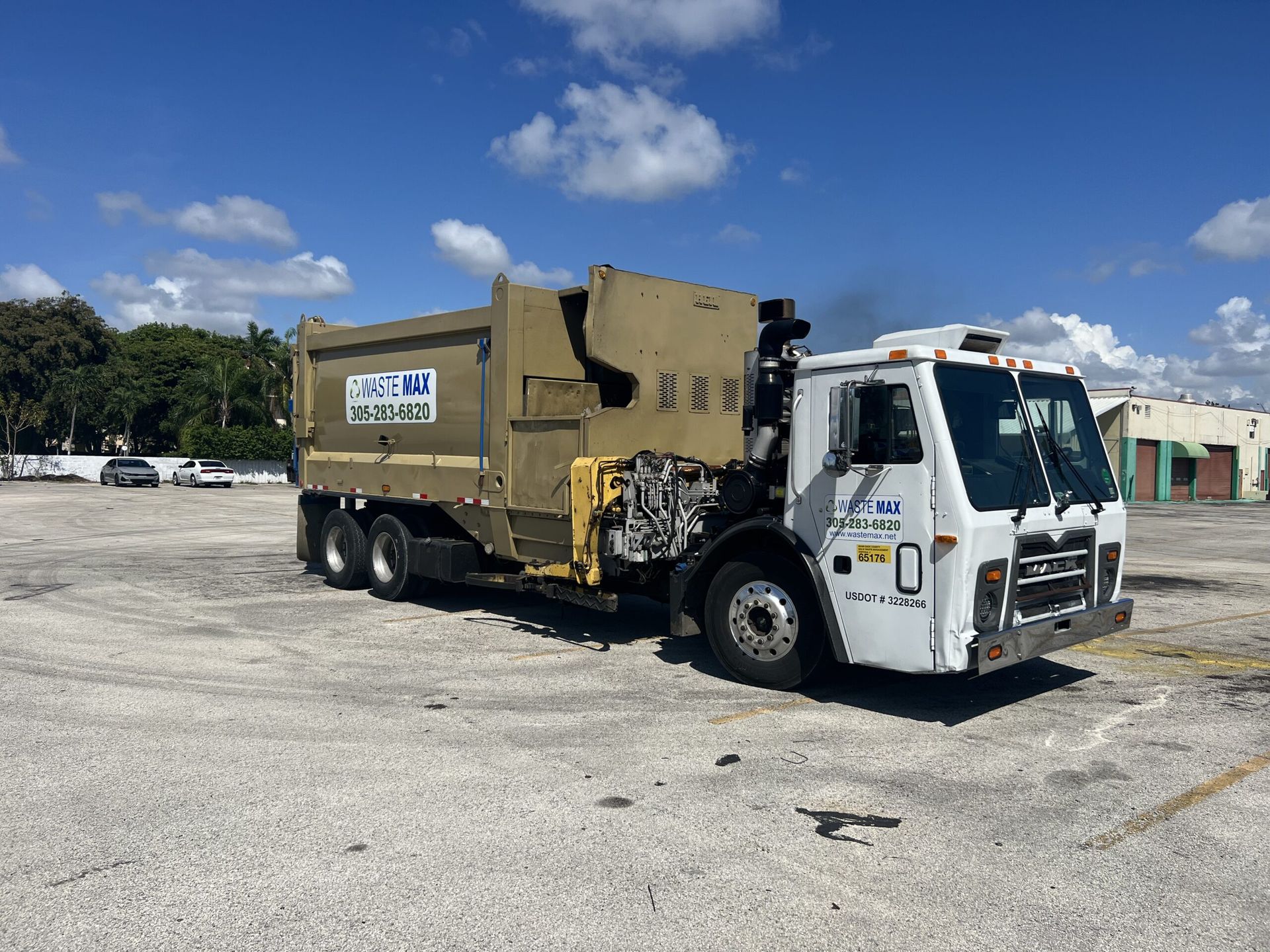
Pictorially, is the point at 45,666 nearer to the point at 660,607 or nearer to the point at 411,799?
the point at 411,799

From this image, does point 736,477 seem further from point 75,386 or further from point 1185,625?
point 75,386

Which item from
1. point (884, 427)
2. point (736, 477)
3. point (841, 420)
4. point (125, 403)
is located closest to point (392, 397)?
point (736, 477)

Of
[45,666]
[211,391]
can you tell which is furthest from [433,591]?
[211,391]

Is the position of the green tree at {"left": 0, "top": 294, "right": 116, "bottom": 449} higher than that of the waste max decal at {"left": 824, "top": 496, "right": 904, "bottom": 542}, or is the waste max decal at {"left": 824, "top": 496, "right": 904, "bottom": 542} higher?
the green tree at {"left": 0, "top": 294, "right": 116, "bottom": 449}

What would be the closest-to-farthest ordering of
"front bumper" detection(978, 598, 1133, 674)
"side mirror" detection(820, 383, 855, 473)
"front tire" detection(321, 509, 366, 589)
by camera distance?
"front bumper" detection(978, 598, 1133, 674) < "side mirror" detection(820, 383, 855, 473) < "front tire" detection(321, 509, 366, 589)

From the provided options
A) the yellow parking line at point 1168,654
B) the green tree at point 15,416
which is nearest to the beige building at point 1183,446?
the yellow parking line at point 1168,654

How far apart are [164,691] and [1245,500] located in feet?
205

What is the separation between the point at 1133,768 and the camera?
5.55 meters

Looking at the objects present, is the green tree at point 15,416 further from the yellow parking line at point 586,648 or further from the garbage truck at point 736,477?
the yellow parking line at point 586,648

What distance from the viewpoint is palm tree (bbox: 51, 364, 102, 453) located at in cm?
5647

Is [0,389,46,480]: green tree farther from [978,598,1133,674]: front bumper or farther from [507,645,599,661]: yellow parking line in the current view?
[978,598,1133,674]: front bumper

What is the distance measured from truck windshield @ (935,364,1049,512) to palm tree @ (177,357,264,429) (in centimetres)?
5270

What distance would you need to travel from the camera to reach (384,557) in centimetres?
1162

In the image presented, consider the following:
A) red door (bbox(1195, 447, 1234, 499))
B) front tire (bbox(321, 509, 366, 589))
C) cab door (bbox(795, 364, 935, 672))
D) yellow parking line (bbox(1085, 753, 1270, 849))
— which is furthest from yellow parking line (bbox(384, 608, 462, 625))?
red door (bbox(1195, 447, 1234, 499))
